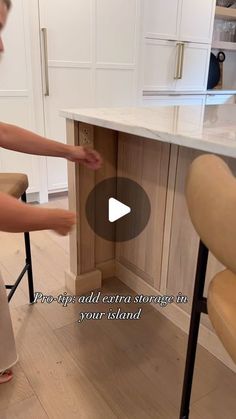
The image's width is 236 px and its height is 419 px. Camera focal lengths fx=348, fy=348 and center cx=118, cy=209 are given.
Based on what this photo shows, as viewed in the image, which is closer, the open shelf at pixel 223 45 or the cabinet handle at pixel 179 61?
the cabinet handle at pixel 179 61

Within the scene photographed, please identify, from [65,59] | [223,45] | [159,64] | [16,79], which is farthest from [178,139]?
[223,45]

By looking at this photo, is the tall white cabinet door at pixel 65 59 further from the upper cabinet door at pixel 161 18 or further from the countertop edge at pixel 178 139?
the countertop edge at pixel 178 139

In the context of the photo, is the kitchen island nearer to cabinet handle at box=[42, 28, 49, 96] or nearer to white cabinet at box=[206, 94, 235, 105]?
cabinet handle at box=[42, 28, 49, 96]

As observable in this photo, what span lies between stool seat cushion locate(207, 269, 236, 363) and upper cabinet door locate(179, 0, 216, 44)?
3.20 m

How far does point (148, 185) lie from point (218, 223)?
1.03 metres

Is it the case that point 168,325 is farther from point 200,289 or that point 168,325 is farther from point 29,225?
point 29,225

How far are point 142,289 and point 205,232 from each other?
1.20 metres

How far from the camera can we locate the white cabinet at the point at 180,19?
3141 millimetres

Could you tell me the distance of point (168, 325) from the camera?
1.57 metres

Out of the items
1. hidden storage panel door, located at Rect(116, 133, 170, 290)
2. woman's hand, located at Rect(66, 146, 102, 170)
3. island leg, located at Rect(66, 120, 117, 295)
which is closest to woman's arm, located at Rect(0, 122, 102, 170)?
woman's hand, located at Rect(66, 146, 102, 170)

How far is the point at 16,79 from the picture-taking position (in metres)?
2.65

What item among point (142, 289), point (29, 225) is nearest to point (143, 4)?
point (142, 289)

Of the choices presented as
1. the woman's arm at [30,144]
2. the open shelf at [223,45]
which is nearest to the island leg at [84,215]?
the woman's arm at [30,144]

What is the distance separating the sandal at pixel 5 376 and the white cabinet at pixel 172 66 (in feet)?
9.20
